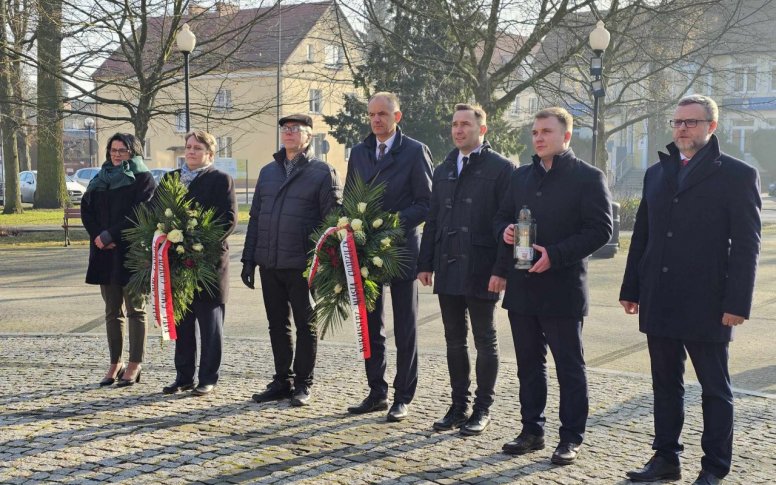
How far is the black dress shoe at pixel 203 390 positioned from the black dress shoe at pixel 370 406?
1162 mm

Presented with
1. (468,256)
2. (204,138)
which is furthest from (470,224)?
(204,138)

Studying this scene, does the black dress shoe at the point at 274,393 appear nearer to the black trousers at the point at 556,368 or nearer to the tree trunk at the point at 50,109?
the black trousers at the point at 556,368

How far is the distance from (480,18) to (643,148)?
1958 inches

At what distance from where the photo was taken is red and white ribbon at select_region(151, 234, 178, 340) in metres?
6.79

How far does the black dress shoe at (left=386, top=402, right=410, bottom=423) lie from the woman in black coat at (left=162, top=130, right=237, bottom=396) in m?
1.53

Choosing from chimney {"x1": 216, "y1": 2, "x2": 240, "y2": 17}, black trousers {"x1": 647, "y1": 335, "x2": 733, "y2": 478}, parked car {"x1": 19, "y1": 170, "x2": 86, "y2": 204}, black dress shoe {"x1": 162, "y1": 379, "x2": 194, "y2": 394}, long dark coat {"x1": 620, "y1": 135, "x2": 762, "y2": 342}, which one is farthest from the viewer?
parked car {"x1": 19, "y1": 170, "x2": 86, "y2": 204}

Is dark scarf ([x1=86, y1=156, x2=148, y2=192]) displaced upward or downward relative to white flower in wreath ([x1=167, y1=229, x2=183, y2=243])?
upward

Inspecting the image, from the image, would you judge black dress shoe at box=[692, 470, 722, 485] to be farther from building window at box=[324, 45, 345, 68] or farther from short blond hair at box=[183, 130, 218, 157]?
building window at box=[324, 45, 345, 68]

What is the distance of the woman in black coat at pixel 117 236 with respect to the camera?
7145 millimetres

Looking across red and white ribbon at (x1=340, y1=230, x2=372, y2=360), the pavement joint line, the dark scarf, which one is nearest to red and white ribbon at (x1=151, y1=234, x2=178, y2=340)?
the dark scarf

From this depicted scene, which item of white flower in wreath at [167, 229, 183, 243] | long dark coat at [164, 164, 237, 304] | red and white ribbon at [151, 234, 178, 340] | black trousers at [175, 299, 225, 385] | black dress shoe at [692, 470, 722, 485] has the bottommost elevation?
black dress shoe at [692, 470, 722, 485]

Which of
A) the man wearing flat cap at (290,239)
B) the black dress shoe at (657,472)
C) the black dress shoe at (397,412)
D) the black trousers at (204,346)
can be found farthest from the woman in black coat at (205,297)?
the black dress shoe at (657,472)

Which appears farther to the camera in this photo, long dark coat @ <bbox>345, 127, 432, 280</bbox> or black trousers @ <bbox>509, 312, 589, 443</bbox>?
long dark coat @ <bbox>345, 127, 432, 280</bbox>

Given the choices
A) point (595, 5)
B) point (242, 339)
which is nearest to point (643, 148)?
point (595, 5)
